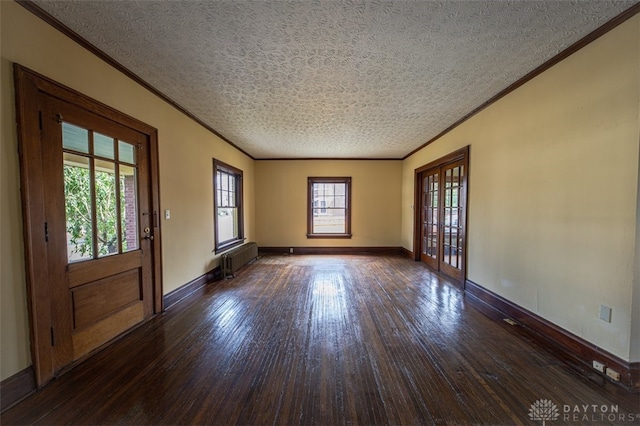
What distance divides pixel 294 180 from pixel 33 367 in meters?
5.61

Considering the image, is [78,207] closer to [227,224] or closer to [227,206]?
[227,206]

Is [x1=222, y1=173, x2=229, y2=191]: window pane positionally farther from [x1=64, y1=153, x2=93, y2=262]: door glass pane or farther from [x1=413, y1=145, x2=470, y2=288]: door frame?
[x1=413, y1=145, x2=470, y2=288]: door frame

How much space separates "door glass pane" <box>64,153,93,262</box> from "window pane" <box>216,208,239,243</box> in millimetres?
2700

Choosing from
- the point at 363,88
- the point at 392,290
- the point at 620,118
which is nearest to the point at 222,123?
the point at 363,88

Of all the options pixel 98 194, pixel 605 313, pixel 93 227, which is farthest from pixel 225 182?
pixel 605 313

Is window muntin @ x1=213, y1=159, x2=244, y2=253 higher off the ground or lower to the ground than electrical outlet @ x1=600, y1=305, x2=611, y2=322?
higher

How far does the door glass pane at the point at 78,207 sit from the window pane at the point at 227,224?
8.86 feet

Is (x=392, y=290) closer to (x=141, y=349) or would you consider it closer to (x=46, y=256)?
(x=141, y=349)

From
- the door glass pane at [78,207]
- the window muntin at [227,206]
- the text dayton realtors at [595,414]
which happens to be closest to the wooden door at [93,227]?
the door glass pane at [78,207]

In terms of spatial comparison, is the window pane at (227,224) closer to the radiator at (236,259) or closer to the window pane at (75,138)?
the radiator at (236,259)

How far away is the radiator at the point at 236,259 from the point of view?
4.53 m

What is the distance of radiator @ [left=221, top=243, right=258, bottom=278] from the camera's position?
4527 millimetres

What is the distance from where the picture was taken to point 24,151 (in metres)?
1.66

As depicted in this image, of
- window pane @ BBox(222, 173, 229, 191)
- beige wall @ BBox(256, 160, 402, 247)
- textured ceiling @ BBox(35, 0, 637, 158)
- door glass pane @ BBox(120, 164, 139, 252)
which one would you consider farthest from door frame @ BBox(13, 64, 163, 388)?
beige wall @ BBox(256, 160, 402, 247)
